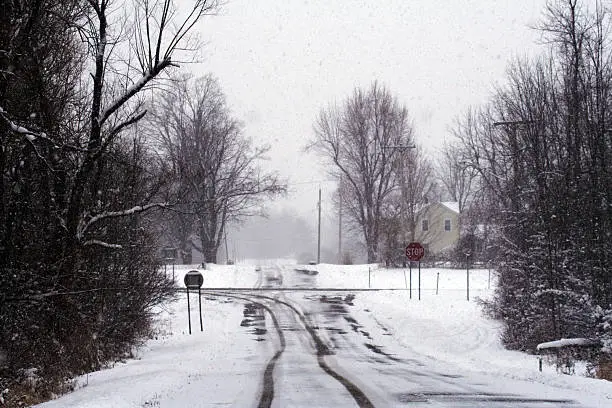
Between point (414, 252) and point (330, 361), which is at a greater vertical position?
point (414, 252)

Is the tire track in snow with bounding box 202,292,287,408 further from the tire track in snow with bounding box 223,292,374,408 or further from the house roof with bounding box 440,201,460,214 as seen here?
the house roof with bounding box 440,201,460,214

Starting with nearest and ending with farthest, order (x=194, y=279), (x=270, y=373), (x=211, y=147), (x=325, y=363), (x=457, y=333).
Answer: (x=270, y=373) < (x=325, y=363) < (x=457, y=333) < (x=194, y=279) < (x=211, y=147)

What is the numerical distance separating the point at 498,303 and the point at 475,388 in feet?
41.5

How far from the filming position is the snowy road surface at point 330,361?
9.66 m

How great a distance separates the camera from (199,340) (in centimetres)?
2017

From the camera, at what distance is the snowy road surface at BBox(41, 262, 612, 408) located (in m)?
9.66

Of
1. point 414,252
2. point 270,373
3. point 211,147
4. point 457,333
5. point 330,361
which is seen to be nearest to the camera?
point 270,373

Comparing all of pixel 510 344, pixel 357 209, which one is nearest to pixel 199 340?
pixel 510 344

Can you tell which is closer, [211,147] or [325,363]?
[325,363]

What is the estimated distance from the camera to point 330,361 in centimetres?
1568

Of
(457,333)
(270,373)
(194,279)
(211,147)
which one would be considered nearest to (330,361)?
(270,373)

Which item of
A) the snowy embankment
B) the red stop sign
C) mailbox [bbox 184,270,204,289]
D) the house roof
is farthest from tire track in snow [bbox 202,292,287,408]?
the house roof

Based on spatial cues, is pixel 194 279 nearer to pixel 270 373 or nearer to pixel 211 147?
pixel 270 373

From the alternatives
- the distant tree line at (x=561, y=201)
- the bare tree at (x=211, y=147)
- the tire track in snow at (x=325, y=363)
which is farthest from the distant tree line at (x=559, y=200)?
the bare tree at (x=211, y=147)
